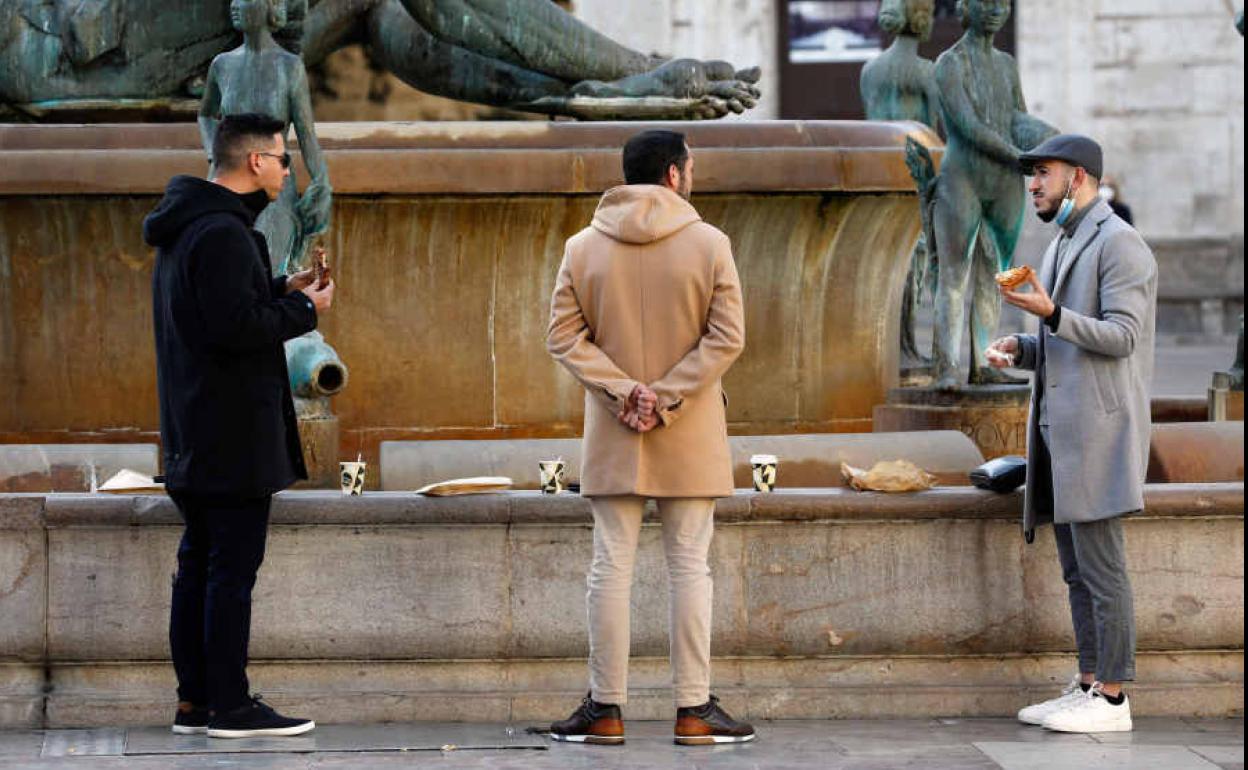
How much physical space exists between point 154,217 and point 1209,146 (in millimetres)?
22393

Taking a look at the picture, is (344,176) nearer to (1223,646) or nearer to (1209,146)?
(1223,646)

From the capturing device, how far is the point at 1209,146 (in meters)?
28.3

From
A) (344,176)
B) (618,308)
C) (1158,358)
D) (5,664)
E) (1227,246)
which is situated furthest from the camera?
(1227,246)

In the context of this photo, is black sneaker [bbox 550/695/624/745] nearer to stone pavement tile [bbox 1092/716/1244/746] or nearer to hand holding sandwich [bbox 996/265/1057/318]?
stone pavement tile [bbox 1092/716/1244/746]

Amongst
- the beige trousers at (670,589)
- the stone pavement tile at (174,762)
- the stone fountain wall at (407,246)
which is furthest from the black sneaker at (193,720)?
the stone fountain wall at (407,246)

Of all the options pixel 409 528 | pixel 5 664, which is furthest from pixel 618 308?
pixel 5 664

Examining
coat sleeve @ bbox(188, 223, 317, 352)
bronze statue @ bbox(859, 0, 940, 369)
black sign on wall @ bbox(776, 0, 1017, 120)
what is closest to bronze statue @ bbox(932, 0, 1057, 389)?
bronze statue @ bbox(859, 0, 940, 369)

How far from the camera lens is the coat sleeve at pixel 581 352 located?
6949 mm

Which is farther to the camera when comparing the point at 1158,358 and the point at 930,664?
the point at 1158,358

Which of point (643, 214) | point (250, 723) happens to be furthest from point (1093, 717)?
point (250, 723)

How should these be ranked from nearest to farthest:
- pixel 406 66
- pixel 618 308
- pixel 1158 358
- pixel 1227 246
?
pixel 618 308 → pixel 406 66 → pixel 1158 358 → pixel 1227 246

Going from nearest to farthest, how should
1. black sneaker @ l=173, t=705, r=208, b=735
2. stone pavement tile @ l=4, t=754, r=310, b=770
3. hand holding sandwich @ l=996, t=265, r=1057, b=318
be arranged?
stone pavement tile @ l=4, t=754, r=310, b=770
hand holding sandwich @ l=996, t=265, r=1057, b=318
black sneaker @ l=173, t=705, r=208, b=735

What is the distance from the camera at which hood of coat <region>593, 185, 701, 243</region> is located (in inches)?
275

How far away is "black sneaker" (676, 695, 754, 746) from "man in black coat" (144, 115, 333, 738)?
40.0 inches
